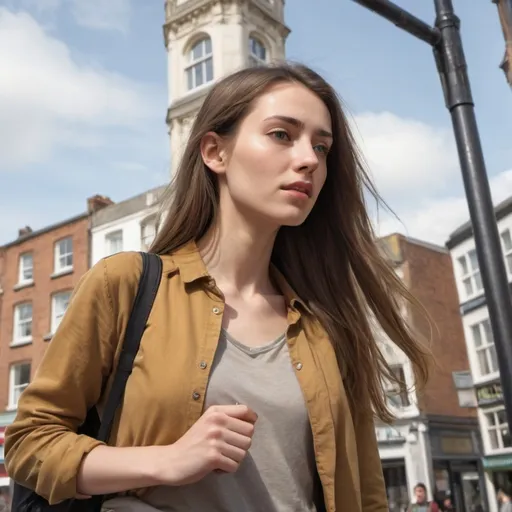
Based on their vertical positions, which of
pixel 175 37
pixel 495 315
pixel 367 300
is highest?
pixel 175 37

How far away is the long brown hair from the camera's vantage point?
6.32 ft

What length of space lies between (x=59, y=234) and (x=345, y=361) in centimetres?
2435

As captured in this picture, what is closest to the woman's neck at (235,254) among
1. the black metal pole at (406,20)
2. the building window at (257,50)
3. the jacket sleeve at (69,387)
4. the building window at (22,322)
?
the jacket sleeve at (69,387)

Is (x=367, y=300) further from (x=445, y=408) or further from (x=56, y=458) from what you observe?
(x=445, y=408)

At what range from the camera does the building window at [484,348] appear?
22.2 metres

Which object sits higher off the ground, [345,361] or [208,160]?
[208,160]

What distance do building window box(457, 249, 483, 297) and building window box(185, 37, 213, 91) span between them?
12480 millimetres

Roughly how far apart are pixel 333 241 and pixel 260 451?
92cm

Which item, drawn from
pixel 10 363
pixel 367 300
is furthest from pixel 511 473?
pixel 367 300

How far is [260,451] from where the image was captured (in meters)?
1.53

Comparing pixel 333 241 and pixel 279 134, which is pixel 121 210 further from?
pixel 279 134

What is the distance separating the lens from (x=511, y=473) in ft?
68.8

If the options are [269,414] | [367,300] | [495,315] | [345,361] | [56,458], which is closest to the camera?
[56,458]

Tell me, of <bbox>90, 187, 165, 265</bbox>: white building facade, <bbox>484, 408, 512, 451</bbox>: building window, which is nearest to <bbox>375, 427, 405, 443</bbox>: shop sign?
<bbox>484, 408, 512, 451</bbox>: building window
